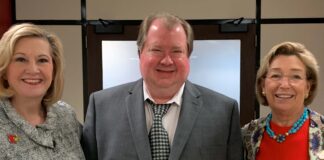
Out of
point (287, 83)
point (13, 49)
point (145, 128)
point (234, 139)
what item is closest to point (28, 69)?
point (13, 49)

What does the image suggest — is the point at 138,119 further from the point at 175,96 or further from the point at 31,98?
the point at 31,98

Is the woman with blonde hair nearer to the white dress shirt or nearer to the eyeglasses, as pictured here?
the white dress shirt

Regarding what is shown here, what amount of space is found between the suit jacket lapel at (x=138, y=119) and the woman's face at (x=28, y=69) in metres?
0.43

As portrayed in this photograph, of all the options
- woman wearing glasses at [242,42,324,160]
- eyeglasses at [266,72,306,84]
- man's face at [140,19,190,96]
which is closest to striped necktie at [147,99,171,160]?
man's face at [140,19,190,96]

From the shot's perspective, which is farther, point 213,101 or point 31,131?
point 213,101

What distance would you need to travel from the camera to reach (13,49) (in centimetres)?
169

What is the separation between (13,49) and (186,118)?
2.82 feet

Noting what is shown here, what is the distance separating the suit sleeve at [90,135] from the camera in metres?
1.93

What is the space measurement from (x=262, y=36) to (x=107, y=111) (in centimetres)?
229

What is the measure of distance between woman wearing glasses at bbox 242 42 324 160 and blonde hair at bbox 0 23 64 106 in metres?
1.06

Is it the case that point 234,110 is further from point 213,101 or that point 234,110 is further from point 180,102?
point 180,102

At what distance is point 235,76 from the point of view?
378 cm

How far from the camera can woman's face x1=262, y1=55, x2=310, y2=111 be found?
6.22 feet

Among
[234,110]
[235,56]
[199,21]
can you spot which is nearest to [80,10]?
[199,21]
